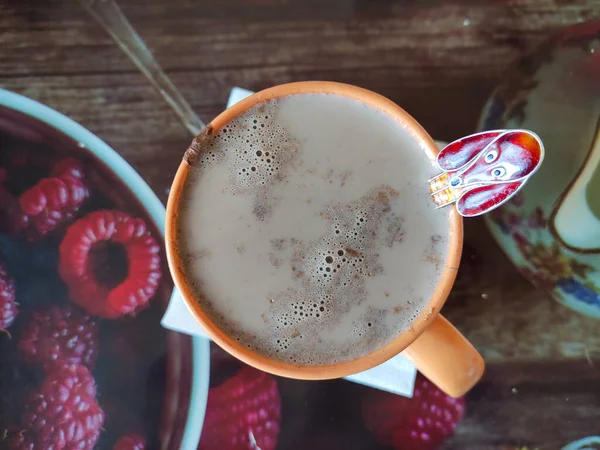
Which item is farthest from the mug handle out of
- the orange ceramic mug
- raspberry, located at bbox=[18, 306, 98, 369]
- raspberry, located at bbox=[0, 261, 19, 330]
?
raspberry, located at bbox=[0, 261, 19, 330]

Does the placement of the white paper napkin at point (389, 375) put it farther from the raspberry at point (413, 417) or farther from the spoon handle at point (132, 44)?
the spoon handle at point (132, 44)

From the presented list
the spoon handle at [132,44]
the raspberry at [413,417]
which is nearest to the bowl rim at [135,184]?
the spoon handle at [132,44]

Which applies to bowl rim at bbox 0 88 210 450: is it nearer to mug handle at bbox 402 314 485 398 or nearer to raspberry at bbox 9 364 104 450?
raspberry at bbox 9 364 104 450

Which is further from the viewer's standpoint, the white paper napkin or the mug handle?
the white paper napkin

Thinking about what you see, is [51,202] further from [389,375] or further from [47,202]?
[389,375]

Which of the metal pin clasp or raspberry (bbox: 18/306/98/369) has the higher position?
the metal pin clasp

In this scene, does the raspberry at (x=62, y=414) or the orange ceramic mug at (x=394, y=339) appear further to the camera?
the raspberry at (x=62, y=414)
